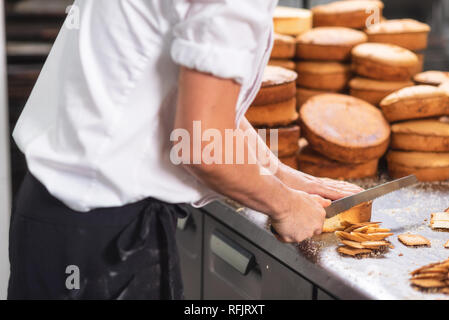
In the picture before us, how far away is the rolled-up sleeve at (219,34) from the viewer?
0.84m

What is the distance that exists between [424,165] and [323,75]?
46cm

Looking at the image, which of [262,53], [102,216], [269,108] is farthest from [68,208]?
[269,108]

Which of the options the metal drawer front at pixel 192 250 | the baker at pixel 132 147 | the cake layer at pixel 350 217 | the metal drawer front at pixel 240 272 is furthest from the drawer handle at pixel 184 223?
the baker at pixel 132 147

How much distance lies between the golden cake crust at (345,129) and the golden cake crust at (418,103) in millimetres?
61

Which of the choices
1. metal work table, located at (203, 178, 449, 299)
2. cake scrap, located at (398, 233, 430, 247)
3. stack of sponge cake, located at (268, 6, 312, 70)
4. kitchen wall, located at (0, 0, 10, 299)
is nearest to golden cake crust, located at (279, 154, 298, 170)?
metal work table, located at (203, 178, 449, 299)

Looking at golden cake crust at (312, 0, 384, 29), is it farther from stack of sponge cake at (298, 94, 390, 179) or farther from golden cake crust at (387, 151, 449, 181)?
golden cake crust at (387, 151, 449, 181)

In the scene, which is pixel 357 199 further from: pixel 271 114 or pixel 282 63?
pixel 282 63

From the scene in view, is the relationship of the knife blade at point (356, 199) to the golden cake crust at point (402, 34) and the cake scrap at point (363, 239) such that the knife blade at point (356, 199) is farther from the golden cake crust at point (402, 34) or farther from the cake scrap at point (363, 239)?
the golden cake crust at point (402, 34)

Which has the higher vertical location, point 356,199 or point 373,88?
point 373,88

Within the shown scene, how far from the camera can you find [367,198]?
4.42 ft

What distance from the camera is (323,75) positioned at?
198 centimetres

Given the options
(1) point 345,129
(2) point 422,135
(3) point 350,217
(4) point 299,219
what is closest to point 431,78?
(2) point 422,135
